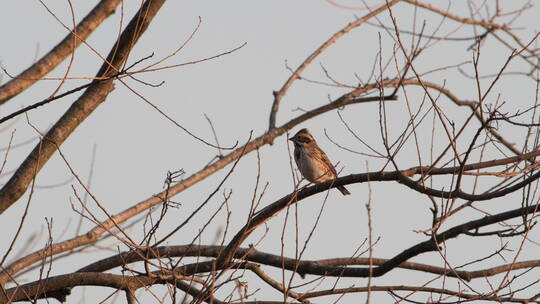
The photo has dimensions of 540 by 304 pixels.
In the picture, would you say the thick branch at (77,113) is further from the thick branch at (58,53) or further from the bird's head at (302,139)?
the bird's head at (302,139)

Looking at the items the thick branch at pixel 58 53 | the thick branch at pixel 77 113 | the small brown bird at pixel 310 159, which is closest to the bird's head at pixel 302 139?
the small brown bird at pixel 310 159

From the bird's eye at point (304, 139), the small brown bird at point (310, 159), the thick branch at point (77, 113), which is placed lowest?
the thick branch at point (77, 113)

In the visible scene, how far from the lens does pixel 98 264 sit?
7.45 meters

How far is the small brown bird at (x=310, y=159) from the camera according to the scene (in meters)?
11.7

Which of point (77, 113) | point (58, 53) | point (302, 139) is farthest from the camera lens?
point (302, 139)

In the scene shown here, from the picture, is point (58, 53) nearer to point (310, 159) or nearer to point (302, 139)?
point (310, 159)

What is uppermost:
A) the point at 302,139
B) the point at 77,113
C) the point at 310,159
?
the point at 302,139

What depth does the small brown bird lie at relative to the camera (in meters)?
11.7

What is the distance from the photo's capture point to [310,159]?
1180cm

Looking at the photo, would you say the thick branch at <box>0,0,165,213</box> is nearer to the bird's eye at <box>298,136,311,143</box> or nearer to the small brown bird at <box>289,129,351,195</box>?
the small brown bird at <box>289,129,351,195</box>

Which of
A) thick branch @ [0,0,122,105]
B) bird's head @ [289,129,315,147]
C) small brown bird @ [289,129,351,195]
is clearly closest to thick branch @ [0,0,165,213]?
thick branch @ [0,0,122,105]

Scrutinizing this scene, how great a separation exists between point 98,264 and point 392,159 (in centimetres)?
290

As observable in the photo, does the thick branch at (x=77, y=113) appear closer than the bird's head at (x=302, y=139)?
Yes

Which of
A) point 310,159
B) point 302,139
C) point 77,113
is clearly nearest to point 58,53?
point 77,113
